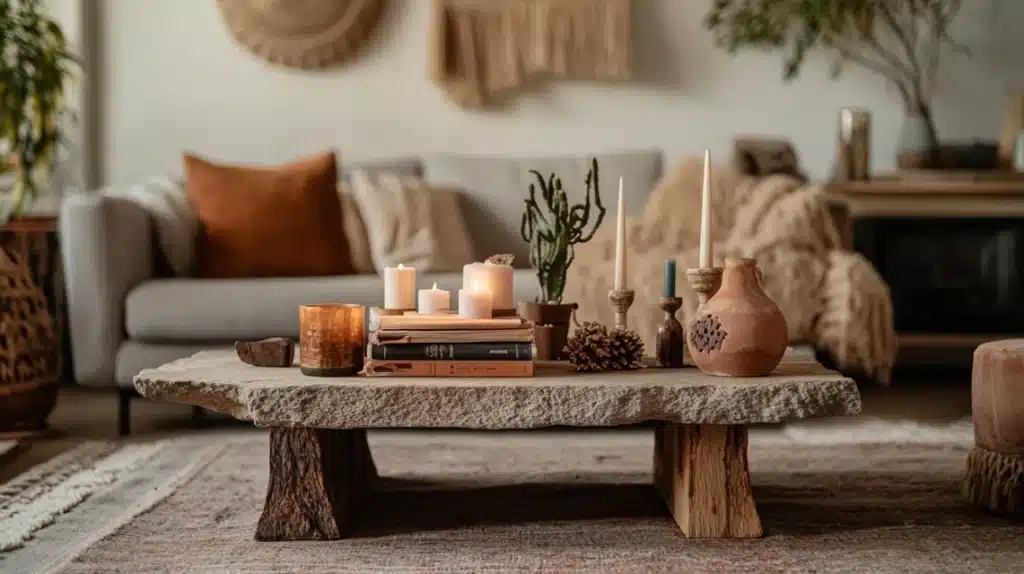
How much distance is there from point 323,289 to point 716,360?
1.47 meters

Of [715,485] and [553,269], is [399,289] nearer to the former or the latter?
[553,269]

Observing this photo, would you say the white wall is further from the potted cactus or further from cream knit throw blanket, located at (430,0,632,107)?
the potted cactus

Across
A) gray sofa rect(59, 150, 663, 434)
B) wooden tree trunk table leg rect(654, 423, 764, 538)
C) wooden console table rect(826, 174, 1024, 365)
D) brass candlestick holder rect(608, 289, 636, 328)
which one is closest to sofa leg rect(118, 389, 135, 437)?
gray sofa rect(59, 150, 663, 434)

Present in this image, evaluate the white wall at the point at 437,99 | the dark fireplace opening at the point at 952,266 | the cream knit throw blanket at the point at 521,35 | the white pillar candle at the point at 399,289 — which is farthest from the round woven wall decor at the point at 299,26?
the white pillar candle at the point at 399,289

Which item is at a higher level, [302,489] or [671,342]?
[671,342]

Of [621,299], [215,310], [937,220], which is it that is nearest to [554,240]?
[621,299]

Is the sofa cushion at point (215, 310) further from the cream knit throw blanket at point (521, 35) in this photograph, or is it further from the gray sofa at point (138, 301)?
the cream knit throw blanket at point (521, 35)

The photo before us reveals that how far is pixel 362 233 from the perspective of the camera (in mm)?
3453

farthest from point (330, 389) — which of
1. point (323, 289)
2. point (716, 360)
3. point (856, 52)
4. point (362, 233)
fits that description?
point (856, 52)

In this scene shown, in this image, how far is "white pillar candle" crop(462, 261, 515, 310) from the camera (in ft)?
6.37

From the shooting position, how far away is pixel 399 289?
6.65ft

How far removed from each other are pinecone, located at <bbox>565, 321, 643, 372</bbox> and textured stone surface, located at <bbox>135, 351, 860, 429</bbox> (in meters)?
0.13

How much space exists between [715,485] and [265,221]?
1.81m

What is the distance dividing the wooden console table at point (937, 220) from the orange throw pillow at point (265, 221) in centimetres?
160
